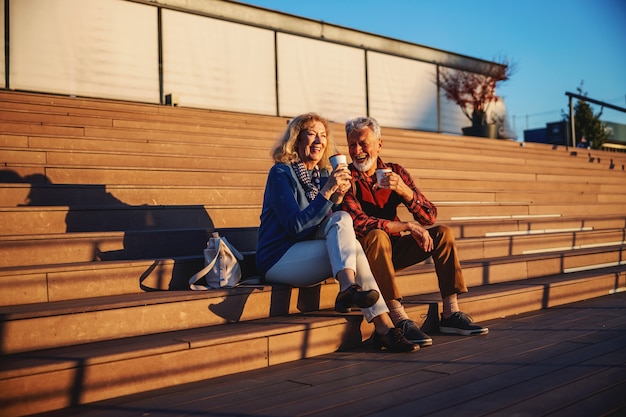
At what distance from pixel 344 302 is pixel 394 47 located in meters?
11.8

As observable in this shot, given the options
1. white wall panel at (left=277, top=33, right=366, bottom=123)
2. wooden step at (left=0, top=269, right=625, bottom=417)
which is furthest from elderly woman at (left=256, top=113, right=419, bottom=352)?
white wall panel at (left=277, top=33, right=366, bottom=123)

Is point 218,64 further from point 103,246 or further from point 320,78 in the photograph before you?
point 103,246

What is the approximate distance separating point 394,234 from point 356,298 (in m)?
0.90

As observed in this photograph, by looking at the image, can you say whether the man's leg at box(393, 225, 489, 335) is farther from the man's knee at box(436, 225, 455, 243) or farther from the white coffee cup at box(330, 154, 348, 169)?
the white coffee cup at box(330, 154, 348, 169)

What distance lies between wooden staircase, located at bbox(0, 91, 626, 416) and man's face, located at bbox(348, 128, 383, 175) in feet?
2.44

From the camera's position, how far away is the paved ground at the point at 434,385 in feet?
7.09

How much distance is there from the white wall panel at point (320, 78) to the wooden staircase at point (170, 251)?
391cm

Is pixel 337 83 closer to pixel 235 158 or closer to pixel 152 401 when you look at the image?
pixel 235 158

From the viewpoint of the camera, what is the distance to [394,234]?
3664mm

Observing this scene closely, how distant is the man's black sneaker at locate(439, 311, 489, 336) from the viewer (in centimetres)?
347

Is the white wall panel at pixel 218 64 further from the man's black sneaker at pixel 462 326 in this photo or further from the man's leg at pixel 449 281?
the man's black sneaker at pixel 462 326

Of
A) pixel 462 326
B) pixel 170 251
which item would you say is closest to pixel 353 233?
pixel 462 326

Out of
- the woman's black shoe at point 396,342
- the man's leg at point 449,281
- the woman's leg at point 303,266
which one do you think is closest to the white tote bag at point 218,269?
the woman's leg at point 303,266

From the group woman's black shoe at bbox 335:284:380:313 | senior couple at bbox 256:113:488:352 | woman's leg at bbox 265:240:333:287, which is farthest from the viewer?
woman's leg at bbox 265:240:333:287
